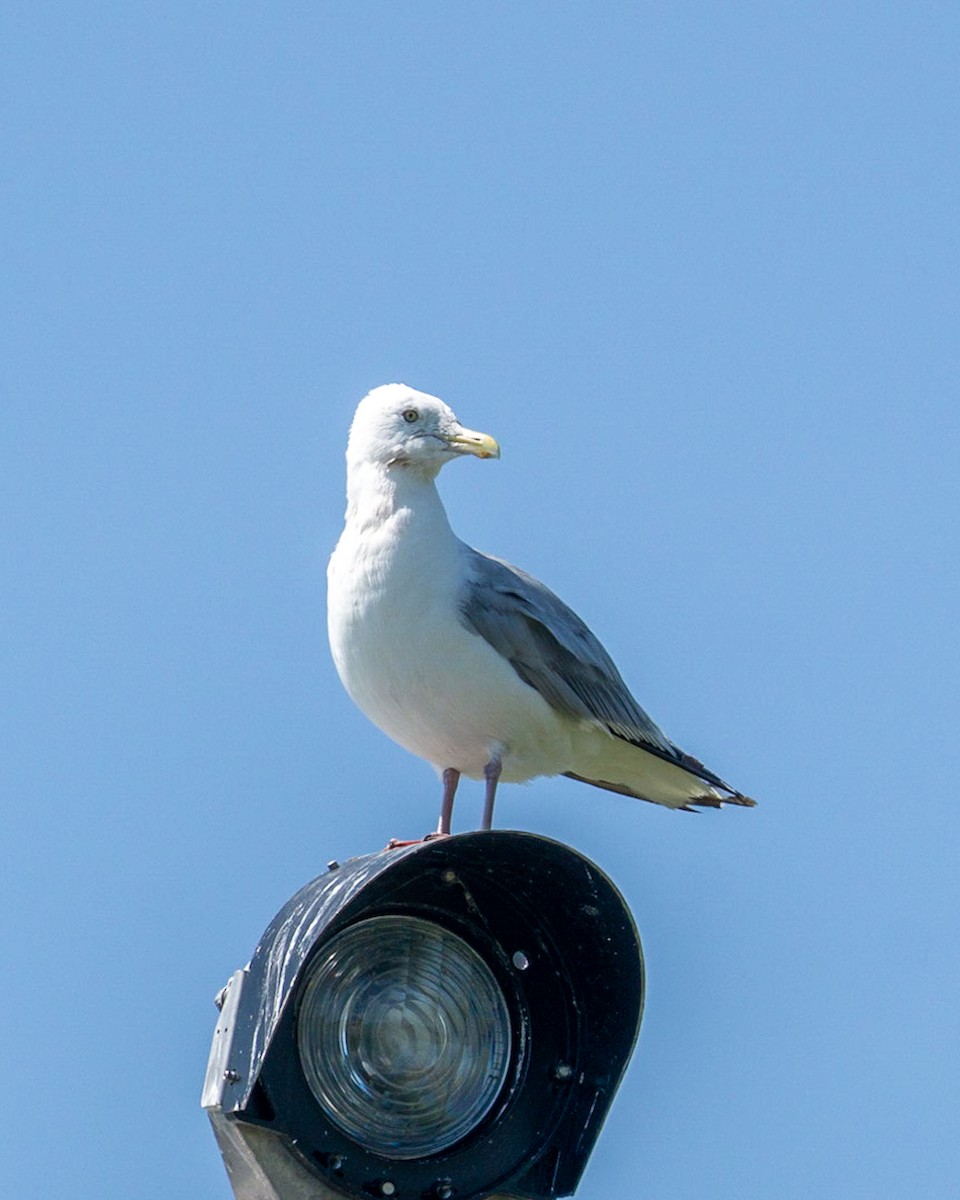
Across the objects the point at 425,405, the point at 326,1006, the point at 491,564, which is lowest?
the point at 326,1006

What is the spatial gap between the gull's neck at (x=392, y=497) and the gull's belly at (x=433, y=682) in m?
Answer: 0.41

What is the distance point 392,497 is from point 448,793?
127 cm

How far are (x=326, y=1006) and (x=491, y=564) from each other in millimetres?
3309

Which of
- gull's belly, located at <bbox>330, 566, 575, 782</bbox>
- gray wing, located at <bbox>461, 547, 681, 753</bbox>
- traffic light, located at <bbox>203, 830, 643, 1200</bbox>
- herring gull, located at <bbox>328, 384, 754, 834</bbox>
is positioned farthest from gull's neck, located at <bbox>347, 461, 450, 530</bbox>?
traffic light, located at <bbox>203, 830, 643, 1200</bbox>

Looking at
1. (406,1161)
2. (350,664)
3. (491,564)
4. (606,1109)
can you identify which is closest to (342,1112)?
(406,1161)

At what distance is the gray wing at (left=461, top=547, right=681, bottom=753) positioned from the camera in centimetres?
838

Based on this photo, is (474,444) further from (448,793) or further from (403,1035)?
(403,1035)

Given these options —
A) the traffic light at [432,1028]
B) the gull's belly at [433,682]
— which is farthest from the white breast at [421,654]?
the traffic light at [432,1028]

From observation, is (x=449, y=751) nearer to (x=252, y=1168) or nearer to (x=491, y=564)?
(x=491, y=564)

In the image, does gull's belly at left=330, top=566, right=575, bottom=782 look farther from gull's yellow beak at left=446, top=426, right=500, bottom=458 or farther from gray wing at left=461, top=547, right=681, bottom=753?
gull's yellow beak at left=446, top=426, right=500, bottom=458

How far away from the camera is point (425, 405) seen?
28.2ft

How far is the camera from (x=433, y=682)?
8.09 metres

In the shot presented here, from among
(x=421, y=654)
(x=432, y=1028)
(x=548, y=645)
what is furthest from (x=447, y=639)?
(x=432, y=1028)

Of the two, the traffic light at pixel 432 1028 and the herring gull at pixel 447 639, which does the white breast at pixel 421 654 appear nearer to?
the herring gull at pixel 447 639
